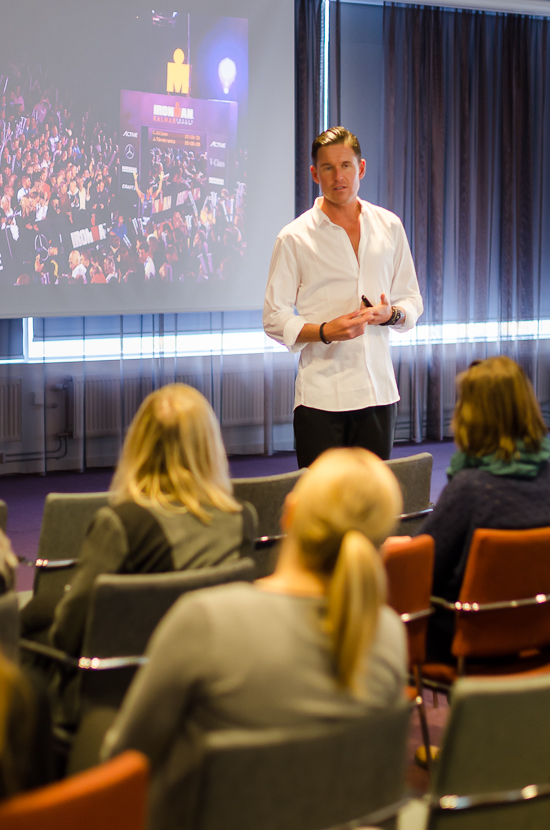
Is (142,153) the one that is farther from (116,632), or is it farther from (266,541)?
(116,632)

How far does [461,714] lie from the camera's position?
1193 millimetres

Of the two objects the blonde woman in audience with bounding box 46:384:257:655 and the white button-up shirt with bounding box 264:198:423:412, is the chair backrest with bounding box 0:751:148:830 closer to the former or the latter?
the blonde woman in audience with bounding box 46:384:257:655

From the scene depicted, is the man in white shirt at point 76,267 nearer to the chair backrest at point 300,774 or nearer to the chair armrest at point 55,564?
the chair armrest at point 55,564

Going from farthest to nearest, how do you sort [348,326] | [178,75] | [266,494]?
1. [178,75]
2. [348,326]
3. [266,494]

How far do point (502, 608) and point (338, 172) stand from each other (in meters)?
1.69

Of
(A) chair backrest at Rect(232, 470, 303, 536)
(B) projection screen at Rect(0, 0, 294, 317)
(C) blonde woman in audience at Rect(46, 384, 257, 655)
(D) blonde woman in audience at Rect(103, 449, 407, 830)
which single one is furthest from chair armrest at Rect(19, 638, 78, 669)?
(B) projection screen at Rect(0, 0, 294, 317)

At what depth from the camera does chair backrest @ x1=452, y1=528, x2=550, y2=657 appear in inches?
79.7

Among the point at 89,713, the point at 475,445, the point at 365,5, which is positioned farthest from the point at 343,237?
the point at 365,5

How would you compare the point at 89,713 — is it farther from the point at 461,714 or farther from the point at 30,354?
the point at 30,354

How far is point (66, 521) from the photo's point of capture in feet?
8.24

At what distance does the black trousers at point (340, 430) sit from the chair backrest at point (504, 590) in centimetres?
117

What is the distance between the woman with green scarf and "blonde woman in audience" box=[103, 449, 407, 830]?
97 cm

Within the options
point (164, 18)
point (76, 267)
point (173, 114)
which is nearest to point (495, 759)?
point (76, 267)

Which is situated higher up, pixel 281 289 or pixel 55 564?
pixel 281 289
